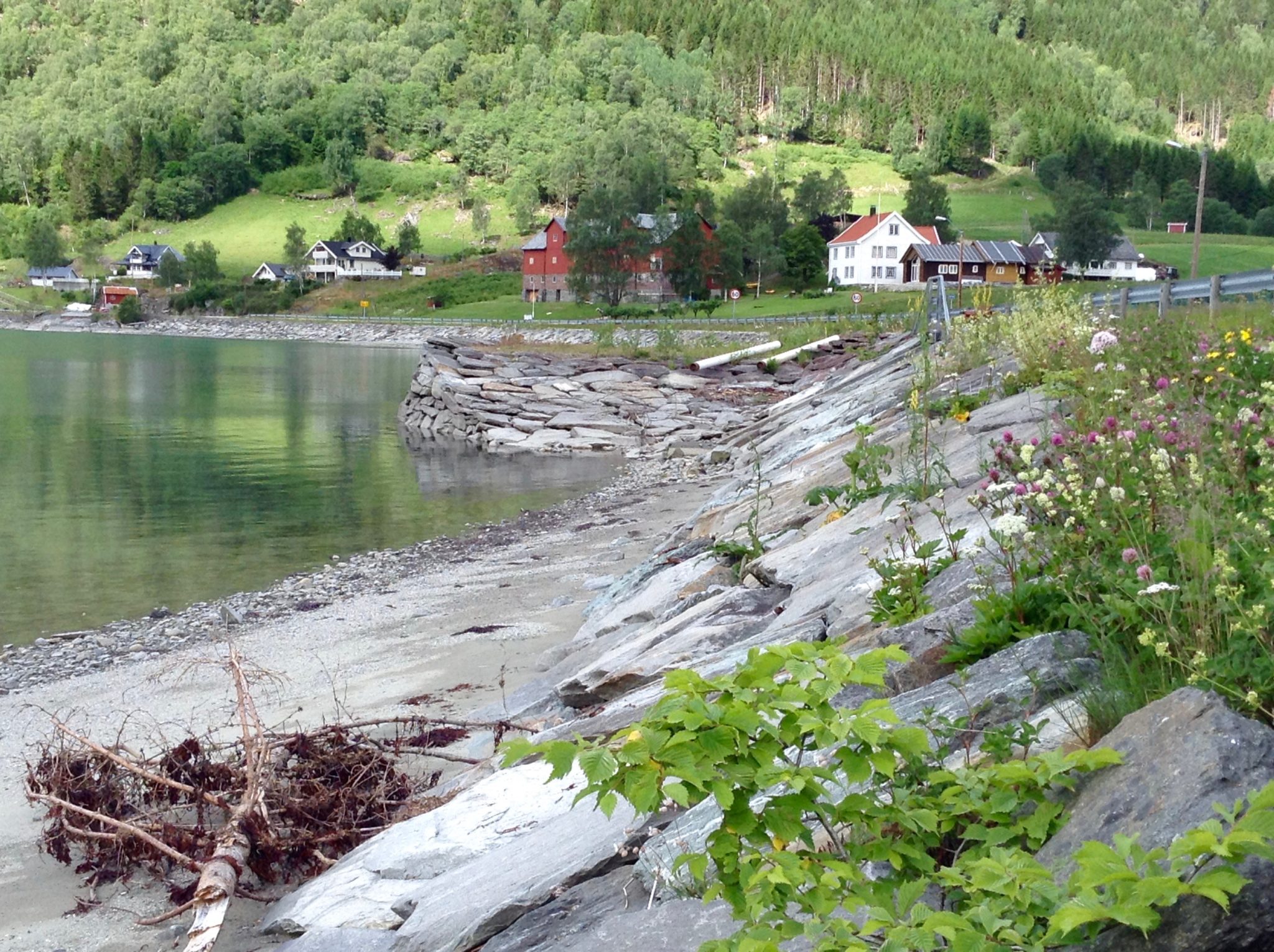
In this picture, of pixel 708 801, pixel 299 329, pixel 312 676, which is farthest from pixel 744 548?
pixel 299 329

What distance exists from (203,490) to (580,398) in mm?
18165

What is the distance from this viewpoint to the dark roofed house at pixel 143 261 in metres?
183

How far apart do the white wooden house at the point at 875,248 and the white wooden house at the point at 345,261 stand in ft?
229

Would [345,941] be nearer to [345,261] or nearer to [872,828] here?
[872,828]

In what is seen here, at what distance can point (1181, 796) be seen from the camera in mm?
3469

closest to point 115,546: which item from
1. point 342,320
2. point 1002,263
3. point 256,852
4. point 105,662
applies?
point 105,662

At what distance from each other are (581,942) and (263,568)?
59.7 feet

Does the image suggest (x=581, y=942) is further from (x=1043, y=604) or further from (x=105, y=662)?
(x=105, y=662)

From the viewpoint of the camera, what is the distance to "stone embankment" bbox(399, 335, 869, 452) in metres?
41.6

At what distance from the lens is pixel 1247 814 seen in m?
3.07

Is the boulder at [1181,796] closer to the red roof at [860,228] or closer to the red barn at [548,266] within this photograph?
the red barn at [548,266]

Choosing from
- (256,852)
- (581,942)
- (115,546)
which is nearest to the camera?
(581,942)

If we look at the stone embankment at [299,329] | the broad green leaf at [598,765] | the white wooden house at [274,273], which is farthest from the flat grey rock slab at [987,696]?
the white wooden house at [274,273]

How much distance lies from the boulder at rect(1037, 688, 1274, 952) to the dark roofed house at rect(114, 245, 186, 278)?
633 feet
